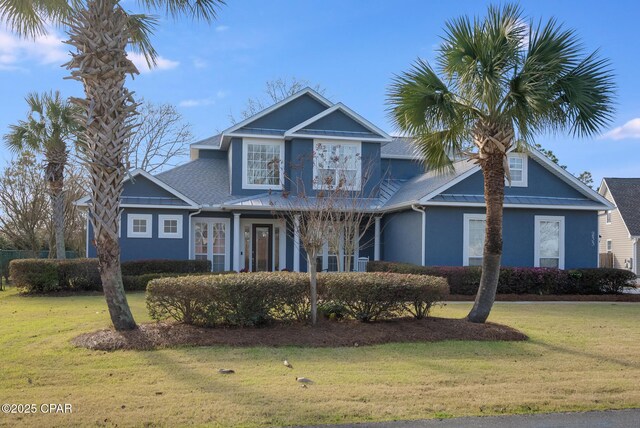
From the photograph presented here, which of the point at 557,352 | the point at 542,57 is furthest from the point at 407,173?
the point at 557,352

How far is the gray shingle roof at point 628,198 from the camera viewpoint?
1423 inches

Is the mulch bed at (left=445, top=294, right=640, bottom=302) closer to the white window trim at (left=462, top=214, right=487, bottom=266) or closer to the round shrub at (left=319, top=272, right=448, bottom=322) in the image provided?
the white window trim at (left=462, top=214, right=487, bottom=266)

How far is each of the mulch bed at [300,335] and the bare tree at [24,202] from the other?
2215cm

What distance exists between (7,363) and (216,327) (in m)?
3.26

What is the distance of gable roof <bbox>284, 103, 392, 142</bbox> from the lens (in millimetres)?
20781

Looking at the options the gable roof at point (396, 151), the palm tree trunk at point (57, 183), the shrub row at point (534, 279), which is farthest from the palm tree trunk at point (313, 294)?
the palm tree trunk at point (57, 183)

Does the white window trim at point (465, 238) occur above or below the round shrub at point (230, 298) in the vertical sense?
above

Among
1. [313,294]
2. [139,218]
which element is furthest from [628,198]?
[313,294]

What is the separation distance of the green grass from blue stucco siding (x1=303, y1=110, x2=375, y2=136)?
12.5m

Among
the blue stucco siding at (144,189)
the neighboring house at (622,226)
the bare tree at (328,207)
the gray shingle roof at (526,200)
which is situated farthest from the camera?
the neighboring house at (622,226)

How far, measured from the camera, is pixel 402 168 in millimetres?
24141

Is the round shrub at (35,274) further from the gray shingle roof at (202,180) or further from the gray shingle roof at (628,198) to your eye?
the gray shingle roof at (628,198)

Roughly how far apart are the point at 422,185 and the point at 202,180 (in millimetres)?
8733

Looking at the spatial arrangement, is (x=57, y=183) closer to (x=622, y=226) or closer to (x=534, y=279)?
(x=534, y=279)
